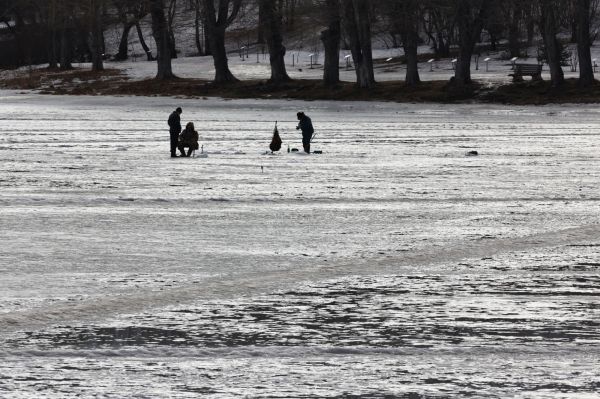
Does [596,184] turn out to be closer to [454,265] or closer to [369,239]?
[369,239]

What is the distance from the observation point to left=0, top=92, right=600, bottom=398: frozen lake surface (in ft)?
28.2

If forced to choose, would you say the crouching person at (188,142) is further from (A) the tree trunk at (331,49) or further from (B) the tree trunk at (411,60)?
(B) the tree trunk at (411,60)

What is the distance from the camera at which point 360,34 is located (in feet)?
191

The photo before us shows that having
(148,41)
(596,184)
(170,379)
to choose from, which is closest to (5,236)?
(170,379)

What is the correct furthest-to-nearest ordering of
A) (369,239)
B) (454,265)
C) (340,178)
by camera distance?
(340,178), (369,239), (454,265)

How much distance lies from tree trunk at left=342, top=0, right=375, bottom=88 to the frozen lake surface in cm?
3055

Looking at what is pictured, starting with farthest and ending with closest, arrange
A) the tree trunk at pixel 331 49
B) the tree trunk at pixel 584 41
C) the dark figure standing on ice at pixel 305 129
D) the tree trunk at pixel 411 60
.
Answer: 1. the tree trunk at pixel 331 49
2. the tree trunk at pixel 411 60
3. the tree trunk at pixel 584 41
4. the dark figure standing on ice at pixel 305 129

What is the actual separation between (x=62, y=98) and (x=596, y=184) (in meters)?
45.7

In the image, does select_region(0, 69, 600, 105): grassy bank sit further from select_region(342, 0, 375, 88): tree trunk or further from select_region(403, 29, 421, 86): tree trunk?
select_region(342, 0, 375, 88): tree trunk

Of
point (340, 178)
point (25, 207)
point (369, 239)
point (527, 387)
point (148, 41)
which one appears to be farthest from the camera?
point (148, 41)

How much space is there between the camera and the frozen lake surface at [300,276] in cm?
859

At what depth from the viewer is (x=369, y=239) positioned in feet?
49.3

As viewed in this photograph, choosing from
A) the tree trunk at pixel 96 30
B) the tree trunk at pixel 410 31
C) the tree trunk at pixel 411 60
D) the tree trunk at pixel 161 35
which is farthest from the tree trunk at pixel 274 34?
the tree trunk at pixel 96 30

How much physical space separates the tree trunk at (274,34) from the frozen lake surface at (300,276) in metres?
33.6
